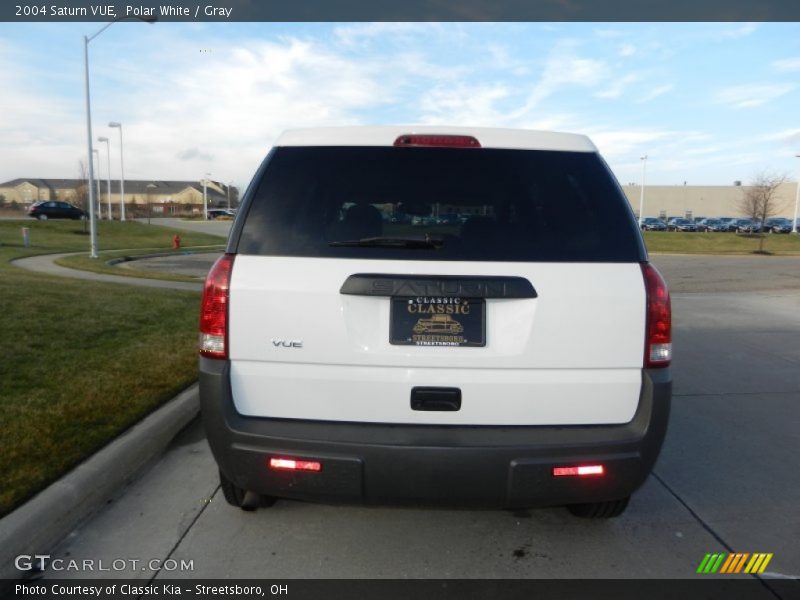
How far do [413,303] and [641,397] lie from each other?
102cm

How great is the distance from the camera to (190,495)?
11.5 ft

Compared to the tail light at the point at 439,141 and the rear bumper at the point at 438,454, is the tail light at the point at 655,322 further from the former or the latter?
the tail light at the point at 439,141

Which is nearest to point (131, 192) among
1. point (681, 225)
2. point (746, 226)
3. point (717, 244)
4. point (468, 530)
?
point (681, 225)

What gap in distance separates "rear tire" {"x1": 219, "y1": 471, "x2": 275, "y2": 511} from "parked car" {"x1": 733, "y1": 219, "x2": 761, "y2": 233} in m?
58.3

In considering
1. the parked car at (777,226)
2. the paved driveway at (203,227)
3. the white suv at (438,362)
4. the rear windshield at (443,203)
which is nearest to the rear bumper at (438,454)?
the white suv at (438,362)

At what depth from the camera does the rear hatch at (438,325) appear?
2.43 meters

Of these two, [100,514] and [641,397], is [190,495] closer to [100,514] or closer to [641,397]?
[100,514]

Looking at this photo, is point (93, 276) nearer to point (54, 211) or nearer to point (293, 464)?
point (293, 464)

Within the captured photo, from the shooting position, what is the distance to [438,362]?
7.98ft

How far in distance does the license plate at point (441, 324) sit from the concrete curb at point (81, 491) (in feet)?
6.39

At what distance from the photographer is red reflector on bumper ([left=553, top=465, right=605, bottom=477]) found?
244 centimetres

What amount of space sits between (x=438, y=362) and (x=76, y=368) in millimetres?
4175

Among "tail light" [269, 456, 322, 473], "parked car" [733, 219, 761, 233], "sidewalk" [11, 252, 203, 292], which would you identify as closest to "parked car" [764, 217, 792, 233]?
"parked car" [733, 219, 761, 233]
